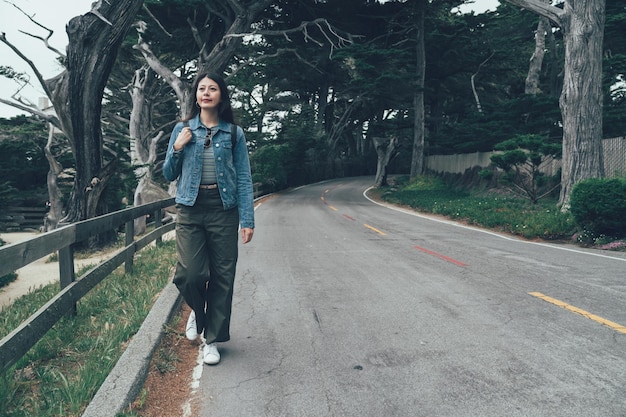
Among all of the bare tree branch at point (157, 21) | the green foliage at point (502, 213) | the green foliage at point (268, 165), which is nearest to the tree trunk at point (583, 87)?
the green foliage at point (502, 213)

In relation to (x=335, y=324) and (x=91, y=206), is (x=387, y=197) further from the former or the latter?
(x=335, y=324)

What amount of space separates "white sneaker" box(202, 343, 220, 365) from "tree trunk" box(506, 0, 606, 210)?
12.9 metres

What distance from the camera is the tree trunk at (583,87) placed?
46.5ft

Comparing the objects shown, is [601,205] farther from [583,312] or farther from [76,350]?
[76,350]

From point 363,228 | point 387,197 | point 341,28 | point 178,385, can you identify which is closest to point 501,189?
point 387,197

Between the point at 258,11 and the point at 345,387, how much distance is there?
1880cm

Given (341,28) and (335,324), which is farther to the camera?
(341,28)

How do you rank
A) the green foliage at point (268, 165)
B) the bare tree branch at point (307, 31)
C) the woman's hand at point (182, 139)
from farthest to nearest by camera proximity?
1. the green foliage at point (268, 165)
2. the bare tree branch at point (307, 31)
3. the woman's hand at point (182, 139)

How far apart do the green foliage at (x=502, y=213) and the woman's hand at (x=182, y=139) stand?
10.8 metres

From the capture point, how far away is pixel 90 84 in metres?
11.0

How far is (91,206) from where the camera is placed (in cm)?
1159

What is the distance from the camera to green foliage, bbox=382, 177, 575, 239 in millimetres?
12383

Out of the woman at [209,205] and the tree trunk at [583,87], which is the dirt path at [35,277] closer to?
the woman at [209,205]

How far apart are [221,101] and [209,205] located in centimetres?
84
